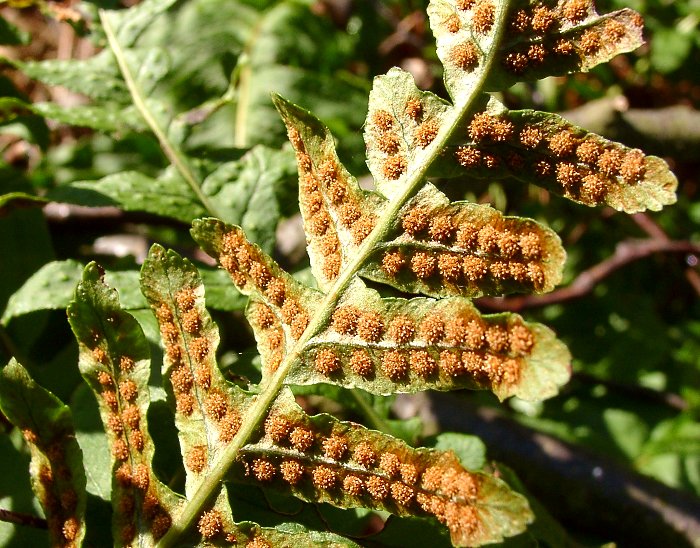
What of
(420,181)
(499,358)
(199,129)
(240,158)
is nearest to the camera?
(499,358)

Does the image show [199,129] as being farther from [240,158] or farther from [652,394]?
[652,394]

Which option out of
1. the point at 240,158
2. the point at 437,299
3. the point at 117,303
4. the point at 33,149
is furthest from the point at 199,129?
the point at 437,299

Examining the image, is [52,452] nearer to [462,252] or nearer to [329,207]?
[329,207]

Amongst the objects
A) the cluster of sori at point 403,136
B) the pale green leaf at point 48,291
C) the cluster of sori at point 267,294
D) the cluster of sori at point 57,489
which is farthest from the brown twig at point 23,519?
the cluster of sori at point 403,136

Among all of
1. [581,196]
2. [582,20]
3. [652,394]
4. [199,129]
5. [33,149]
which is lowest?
[652,394]

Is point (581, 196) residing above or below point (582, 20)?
below

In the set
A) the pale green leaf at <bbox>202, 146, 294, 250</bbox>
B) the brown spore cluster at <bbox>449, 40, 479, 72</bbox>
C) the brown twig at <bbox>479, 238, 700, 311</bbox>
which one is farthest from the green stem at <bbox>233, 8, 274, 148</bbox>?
the brown spore cluster at <bbox>449, 40, 479, 72</bbox>

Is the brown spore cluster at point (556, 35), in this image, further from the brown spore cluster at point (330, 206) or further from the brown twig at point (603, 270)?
the brown twig at point (603, 270)

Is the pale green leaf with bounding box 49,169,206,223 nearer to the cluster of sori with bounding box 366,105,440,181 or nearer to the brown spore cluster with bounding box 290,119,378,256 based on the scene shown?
the brown spore cluster with bounding box 290,119,378,256
